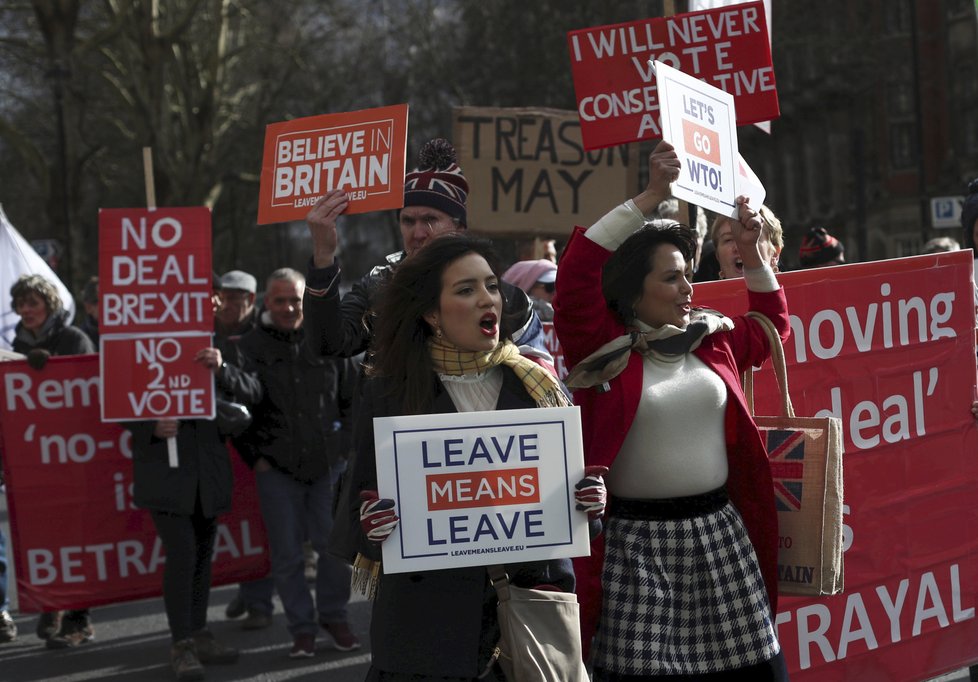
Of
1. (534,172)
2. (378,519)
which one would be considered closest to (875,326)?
(378,519)

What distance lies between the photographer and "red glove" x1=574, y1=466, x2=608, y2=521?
11.2ft

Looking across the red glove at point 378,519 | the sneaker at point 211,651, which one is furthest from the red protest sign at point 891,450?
the sneaker at point 211,651

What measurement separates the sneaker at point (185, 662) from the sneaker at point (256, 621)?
114cm

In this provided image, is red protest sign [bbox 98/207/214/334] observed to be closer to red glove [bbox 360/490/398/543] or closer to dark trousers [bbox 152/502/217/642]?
dark trousers [bbox 152/502/217/642]

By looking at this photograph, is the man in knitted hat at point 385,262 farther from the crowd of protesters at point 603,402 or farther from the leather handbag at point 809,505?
the leather handbag at point 809,505

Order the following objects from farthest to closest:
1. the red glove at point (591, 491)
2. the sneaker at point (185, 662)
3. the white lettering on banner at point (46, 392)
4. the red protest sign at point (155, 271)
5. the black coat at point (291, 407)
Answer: the white lettering on banner at point (46, 392)
the black coat at point (291, 407)
the red protest sign at point (155, 271)
the sneaker at point (185, 662)
the red glove at point (591, 491)

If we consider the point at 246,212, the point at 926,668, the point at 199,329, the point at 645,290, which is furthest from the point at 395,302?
the point at 246,212

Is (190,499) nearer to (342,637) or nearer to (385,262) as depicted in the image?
(342,637)

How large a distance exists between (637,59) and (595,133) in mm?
315

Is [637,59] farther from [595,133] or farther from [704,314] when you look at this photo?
[704,314]

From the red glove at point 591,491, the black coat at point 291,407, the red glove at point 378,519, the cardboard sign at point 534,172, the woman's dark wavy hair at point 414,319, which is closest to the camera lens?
the red glove at point 378,519

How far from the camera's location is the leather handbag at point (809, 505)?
398cm

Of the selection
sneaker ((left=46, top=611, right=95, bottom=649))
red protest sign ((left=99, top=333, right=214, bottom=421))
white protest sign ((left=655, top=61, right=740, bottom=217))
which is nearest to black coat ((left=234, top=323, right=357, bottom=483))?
red protest sign ((left=99, top=333, right=214, bottom=421))

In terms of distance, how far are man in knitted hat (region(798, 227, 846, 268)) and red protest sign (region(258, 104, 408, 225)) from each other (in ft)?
9.34
